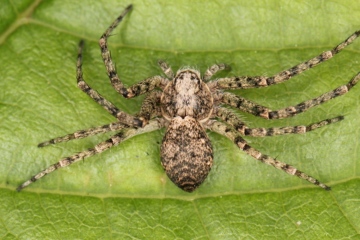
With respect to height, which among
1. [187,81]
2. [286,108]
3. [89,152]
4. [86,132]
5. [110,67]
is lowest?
[89,152]

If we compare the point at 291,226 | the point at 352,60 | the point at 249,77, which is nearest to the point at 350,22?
the point at 352,60

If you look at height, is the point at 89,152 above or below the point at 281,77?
below

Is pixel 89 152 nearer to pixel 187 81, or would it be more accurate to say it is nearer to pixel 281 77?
pixel 187 81

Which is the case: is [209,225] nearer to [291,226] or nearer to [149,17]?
[291,226]

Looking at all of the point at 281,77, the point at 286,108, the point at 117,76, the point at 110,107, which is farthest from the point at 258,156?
the point at 117,76

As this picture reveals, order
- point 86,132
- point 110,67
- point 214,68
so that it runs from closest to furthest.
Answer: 1. point 86,132
2. point 110,67
3. point 214,68

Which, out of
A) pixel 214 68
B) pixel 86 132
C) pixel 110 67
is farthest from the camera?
pixel 214 68

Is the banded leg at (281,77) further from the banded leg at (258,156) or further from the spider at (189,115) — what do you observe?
the banded leg at (258,156)

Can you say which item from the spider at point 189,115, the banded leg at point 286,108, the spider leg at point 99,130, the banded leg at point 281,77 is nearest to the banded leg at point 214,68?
the spider at point 189,115
